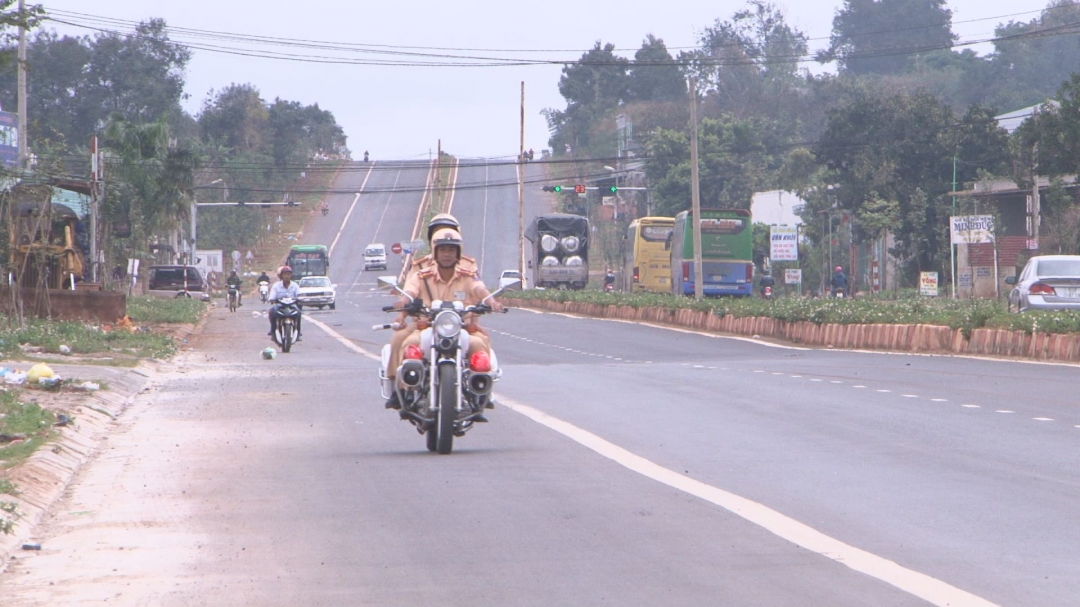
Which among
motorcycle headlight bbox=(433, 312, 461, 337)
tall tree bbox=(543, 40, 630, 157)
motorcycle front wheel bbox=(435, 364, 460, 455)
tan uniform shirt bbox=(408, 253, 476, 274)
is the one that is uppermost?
tall tree bbox=(543, 40, 630, 157)

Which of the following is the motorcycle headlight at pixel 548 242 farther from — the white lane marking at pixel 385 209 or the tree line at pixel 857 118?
the white lane marking at pixel 385 209

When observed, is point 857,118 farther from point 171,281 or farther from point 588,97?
point 588,97

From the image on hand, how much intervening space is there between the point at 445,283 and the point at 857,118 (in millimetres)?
56963

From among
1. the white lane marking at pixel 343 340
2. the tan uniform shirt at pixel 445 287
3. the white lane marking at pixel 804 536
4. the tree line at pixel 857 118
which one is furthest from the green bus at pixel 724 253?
the white lane marking at pixel 804 536

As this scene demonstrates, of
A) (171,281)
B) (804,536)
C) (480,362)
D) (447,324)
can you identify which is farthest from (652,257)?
(804,536)

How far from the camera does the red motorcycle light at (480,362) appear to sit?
11.4 metres

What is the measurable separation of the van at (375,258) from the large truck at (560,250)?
24330 mm

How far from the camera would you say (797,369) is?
70.2 feet

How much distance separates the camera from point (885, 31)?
15212cm

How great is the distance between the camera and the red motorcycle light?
11.4 meters

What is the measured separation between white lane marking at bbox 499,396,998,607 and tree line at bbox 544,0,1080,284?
3134cm

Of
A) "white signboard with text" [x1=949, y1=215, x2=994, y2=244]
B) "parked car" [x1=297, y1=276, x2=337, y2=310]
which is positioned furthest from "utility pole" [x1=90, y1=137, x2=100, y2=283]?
"white signboard with text" [x1=949, y1=215, x2=994, y2=244]

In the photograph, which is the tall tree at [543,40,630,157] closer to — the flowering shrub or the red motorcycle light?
the flowering shrub

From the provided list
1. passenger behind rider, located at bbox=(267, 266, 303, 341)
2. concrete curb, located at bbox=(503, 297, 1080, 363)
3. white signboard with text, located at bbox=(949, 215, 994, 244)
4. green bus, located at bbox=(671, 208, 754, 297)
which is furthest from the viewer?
green bus, located at bbox=(671, 208, 754, 297)
